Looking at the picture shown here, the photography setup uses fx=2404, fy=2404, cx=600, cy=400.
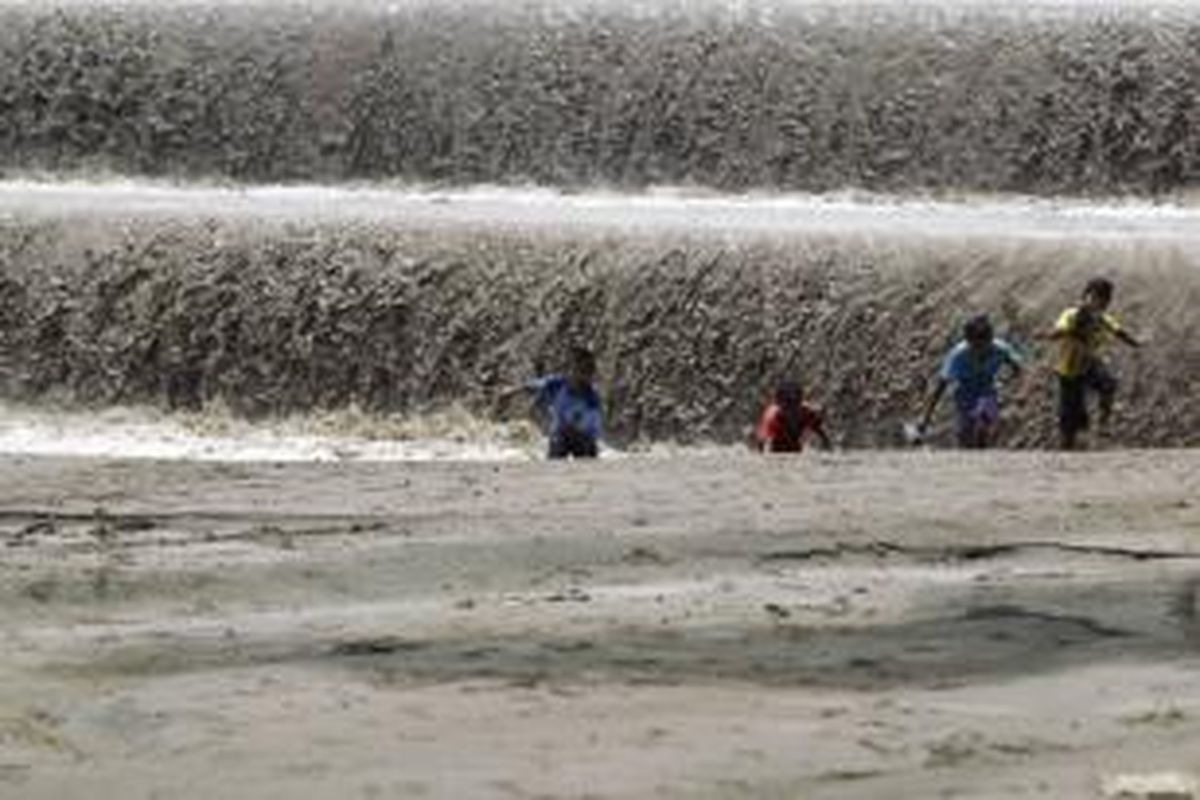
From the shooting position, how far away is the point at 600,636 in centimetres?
912

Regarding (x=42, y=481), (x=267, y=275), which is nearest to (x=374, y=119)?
(x=267, y=275)

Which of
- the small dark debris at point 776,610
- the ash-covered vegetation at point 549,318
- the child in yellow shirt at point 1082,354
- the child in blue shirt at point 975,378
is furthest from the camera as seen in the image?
the ash-covered vegetation at point 549,318

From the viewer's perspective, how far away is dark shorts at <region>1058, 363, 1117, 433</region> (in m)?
17.7

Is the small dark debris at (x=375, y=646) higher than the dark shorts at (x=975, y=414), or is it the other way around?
the small dark debris at (x=375, y=646)

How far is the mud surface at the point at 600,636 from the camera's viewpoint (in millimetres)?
7621

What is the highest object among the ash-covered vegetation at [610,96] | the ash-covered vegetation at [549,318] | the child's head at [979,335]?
the ash-covered vegetation at [610,96]

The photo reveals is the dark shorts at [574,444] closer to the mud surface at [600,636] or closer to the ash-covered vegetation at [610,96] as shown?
the mud surface at [600,636]

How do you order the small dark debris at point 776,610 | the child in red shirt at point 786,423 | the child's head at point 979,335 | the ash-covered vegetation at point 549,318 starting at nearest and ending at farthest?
the small dark debris at point 776,610
the child in red shirt at point 786,423
the child's head at point 979,335
the ash-covered vegetation at point 549,318

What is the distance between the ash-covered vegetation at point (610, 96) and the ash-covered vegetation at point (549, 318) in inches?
209

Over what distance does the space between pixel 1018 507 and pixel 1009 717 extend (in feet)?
12.5

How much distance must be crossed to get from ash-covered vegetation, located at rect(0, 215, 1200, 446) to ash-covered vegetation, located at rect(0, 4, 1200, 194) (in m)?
5.31

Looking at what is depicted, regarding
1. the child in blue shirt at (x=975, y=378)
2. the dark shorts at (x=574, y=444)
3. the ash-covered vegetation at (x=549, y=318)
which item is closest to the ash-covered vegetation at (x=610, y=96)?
the ash-covered vegetation at (x=549, y=318)

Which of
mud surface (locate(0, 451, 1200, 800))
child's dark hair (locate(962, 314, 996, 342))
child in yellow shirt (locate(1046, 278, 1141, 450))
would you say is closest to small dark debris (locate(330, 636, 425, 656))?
mud surface (locate(0, 451, 1200, 800))

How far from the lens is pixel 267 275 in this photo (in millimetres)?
26688
